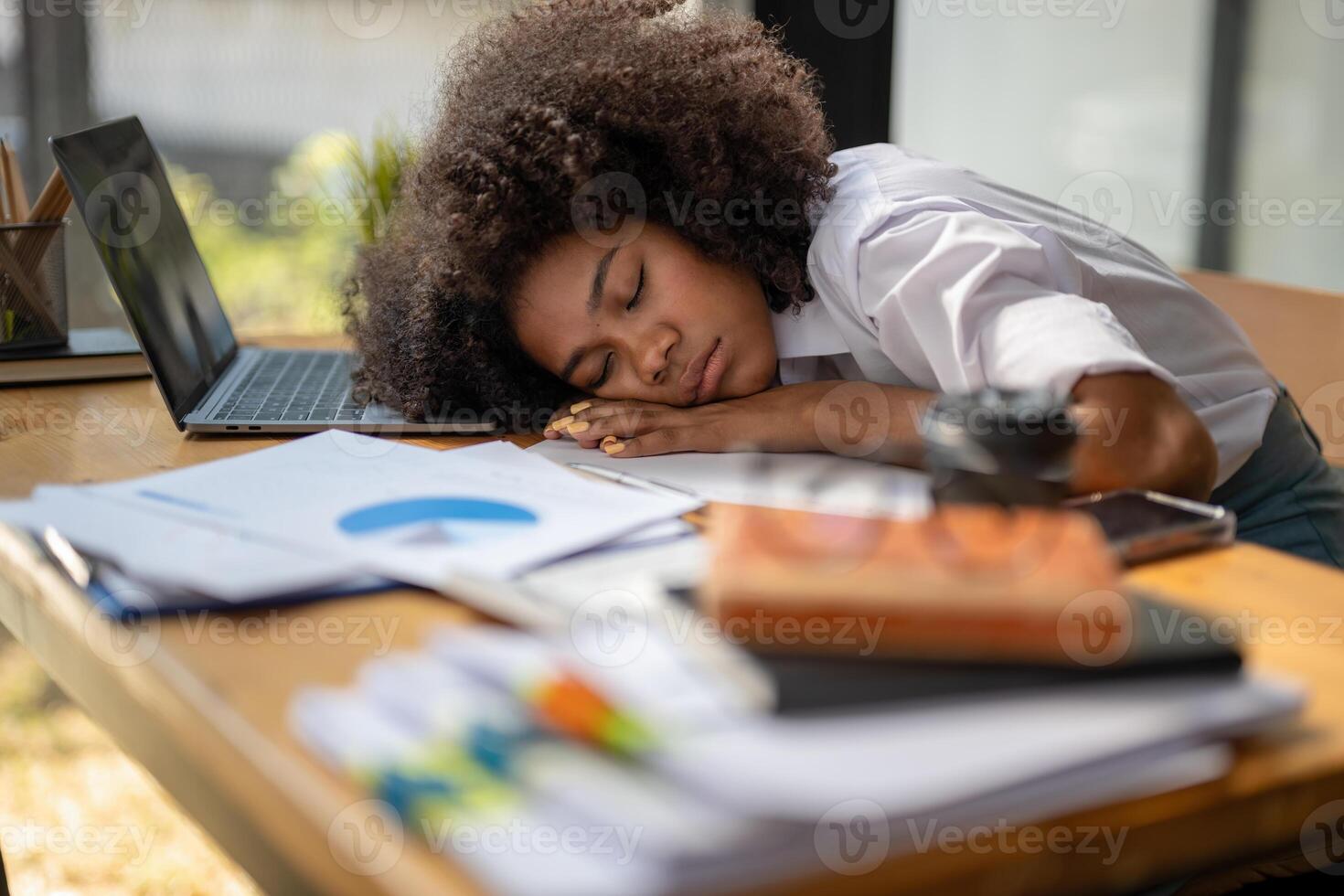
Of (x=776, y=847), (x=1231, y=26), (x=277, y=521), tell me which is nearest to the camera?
(x=776, y=847)

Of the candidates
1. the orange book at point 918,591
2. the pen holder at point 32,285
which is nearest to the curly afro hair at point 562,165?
the pen holder at point 32,285

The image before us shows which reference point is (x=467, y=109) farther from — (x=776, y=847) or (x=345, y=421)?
(x=776, y=847)

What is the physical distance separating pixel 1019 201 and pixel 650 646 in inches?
31.2

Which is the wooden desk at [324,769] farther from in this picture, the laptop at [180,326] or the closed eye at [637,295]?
the closed eye at [637,295]

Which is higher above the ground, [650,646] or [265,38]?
[265,38]

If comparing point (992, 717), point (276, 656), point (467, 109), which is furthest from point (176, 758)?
point (467, 109)

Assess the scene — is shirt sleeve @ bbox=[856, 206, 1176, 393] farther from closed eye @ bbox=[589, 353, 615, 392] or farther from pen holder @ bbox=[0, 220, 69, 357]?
pen holder @ bbox=[0, 220, 69, 357]

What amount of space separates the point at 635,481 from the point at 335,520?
206mm

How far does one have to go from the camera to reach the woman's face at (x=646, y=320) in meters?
1.01

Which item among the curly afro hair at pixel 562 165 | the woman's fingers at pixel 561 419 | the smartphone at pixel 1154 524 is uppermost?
the curly afro hair at pixel 562 165

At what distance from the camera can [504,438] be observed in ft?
3.34

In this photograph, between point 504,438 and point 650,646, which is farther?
point 504,438

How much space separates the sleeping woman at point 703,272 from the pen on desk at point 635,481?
0.10 metres

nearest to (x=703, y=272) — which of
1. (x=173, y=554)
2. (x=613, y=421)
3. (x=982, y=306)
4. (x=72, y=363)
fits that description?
(x=613, y=421)
